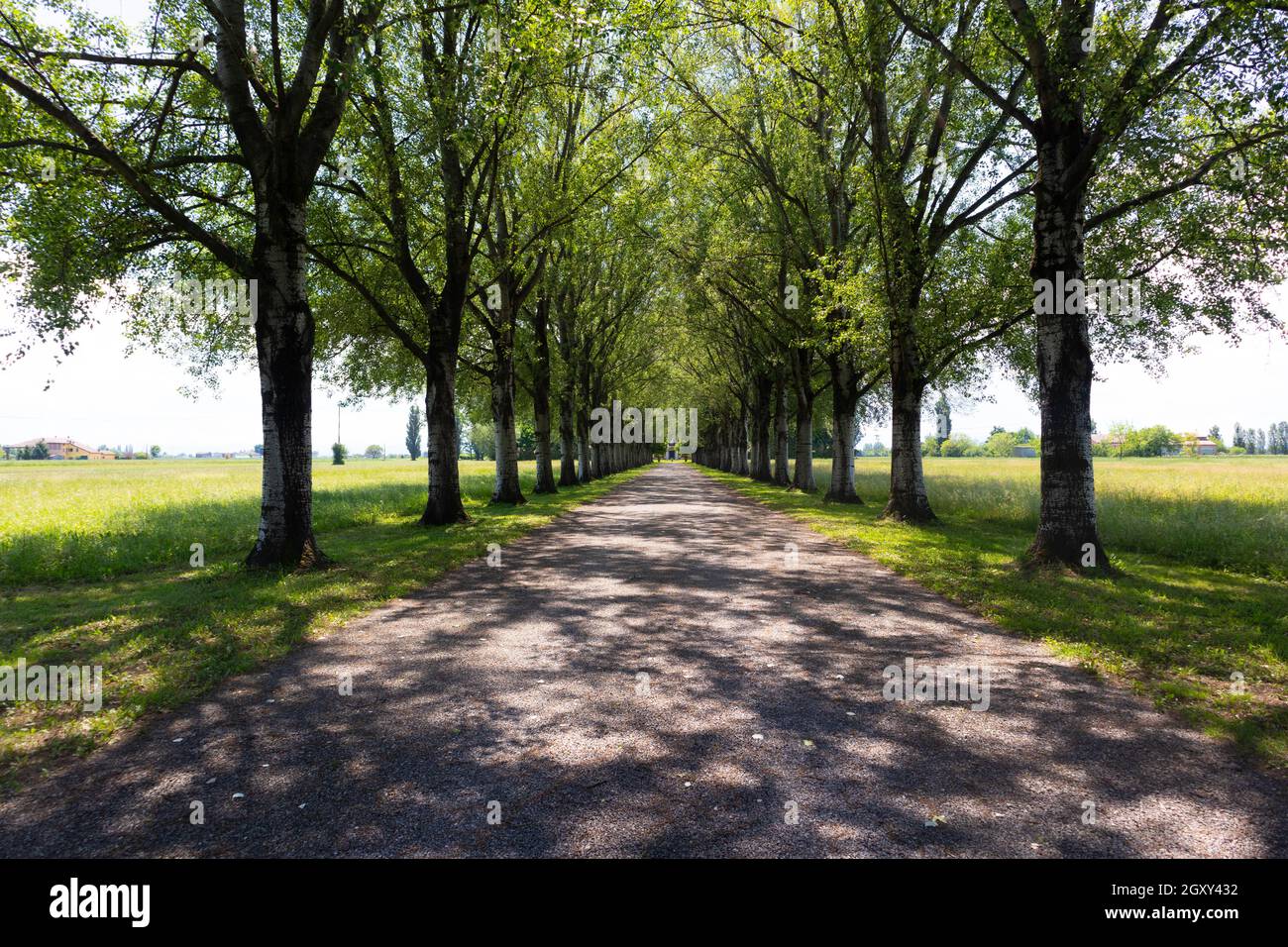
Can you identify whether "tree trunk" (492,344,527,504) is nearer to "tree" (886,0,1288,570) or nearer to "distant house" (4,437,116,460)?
"tree" (886,0,1288,570)

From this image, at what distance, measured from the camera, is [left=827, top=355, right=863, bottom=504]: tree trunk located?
24953mm

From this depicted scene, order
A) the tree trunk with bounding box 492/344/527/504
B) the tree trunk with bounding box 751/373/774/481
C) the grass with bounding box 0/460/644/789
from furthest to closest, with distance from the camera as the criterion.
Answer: the tree trunk with bounding box 751/373/774/481 → the tree trunk with bounding box 492/344/527/504 → the grass with bounding box 0/460/644/789

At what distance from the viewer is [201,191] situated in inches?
469

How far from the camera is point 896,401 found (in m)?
19.0

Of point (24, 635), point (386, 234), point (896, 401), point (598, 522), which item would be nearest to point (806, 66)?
point (896, 401)

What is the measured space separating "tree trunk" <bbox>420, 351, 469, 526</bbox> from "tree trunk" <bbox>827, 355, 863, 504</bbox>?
14.9 meters

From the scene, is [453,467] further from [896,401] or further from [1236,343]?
[1236,343]

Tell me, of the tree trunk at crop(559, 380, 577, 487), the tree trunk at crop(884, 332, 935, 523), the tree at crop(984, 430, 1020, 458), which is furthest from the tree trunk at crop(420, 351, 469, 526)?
the tree at crop(984, 430, 1020, 458)

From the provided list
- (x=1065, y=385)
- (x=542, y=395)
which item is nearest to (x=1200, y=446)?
(x=542, y=395)
